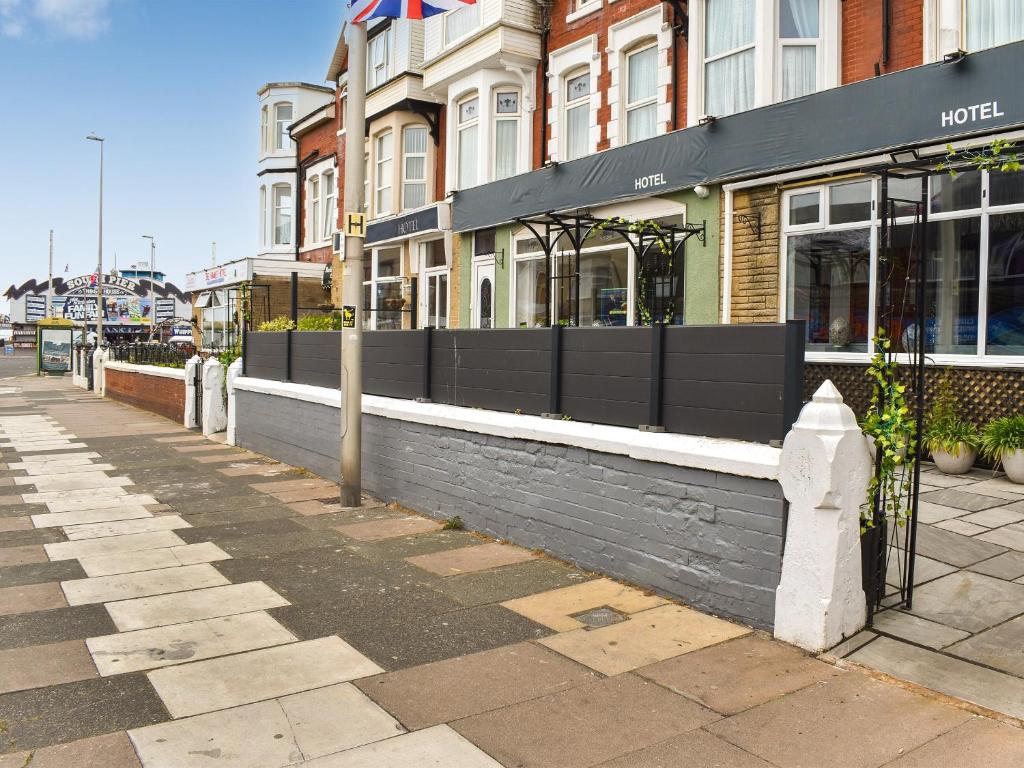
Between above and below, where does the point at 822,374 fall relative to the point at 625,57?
below

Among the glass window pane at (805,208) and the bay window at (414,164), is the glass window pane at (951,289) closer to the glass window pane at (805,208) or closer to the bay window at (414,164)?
the glass window pane at (805,208)

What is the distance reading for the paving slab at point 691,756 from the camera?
3592mm

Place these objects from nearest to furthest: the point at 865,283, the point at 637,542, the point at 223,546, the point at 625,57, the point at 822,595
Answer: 1. the point at 822,595
2. the point at 637,542
3. the point at 223,546
4. the point at 865,283
5. the point at 625,57

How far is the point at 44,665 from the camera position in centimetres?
476

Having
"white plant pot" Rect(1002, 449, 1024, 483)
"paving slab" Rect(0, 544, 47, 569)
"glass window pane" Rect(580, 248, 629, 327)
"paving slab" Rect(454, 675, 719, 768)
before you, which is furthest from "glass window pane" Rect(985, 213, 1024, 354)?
"paving slab" Rect(0, 544, 47, 569)

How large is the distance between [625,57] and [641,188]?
2.91 metres

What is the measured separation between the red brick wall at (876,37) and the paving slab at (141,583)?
31.0 ft

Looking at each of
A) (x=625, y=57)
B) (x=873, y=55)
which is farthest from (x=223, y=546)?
(x=625, y=57)

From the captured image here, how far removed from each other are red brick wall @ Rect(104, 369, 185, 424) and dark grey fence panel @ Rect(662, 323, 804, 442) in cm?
1549

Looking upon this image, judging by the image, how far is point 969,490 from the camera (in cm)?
805

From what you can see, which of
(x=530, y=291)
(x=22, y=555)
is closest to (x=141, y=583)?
(x=22, y=555)

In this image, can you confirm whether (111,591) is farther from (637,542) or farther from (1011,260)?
(1011,260)

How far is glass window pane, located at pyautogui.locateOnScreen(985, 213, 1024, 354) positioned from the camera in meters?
9.23

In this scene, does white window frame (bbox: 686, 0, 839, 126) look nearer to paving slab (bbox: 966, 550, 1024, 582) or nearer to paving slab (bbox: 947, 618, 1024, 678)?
paving slab (bbox: 966, 550, 1024, 582)
